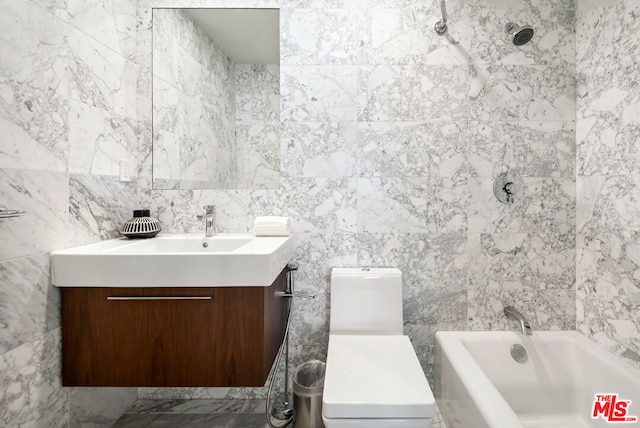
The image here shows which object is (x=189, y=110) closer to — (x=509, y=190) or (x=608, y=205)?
(x=509, y=190)

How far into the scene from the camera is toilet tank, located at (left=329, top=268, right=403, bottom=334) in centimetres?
161

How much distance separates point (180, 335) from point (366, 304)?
838mm

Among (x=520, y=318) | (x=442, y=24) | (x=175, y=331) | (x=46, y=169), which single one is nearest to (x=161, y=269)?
(x=175, y=331)

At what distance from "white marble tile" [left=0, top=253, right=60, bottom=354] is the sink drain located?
77.1 inches

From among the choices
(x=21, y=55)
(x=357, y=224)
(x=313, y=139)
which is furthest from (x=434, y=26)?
(x=21, y=55)

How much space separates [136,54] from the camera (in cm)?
175

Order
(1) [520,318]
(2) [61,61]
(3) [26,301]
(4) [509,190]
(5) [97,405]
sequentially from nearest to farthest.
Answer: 1. (3) [26,301]
2. (2) [61,61]
3. (5) [97,405]
4. (1) [520,318]
5. (4) [509,190]

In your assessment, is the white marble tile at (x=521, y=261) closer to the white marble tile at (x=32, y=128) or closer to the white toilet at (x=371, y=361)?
the white toilet at (x=371, y=361)

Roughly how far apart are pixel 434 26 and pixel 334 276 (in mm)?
1357

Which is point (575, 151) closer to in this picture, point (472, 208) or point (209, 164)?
point (472, 208)

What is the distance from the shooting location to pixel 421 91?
5.64ft

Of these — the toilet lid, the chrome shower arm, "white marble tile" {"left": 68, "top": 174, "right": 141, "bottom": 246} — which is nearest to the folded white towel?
the toilet lid

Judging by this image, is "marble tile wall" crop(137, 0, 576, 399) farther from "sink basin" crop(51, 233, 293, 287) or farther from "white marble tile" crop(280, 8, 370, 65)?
"sink basin" crop(51, 233, 293, 287)

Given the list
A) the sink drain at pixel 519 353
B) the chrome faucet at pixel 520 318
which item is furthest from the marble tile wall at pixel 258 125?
the sink drain at pixel 519 353
